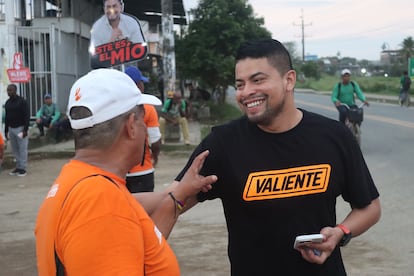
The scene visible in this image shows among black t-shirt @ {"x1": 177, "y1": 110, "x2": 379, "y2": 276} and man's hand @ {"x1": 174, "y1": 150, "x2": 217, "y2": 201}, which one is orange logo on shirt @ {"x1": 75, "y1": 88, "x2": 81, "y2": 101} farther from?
black t-shirt @ {"x1": 177, "y1": 110, "x2": 379, "y2": 276}

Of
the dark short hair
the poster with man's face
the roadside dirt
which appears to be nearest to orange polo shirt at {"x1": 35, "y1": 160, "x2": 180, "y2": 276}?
the dark short hair

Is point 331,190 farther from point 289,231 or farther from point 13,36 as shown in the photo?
point 13,36

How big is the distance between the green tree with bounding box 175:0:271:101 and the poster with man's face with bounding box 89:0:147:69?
46.9ft

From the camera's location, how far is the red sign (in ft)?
47.3

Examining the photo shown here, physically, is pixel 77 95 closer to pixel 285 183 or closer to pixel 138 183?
pixel 285 183

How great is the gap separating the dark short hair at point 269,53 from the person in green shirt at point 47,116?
13.6m

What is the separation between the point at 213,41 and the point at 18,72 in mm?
9405

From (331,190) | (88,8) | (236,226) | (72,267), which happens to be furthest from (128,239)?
(88,8)

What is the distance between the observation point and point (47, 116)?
15.9 meters

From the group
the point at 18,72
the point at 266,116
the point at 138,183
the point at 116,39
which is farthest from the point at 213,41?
the point at 266,116

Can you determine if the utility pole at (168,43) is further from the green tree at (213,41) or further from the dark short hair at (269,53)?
the dark short hair at (269,53)

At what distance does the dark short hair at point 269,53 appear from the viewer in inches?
106

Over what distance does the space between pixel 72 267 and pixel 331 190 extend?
135 cm

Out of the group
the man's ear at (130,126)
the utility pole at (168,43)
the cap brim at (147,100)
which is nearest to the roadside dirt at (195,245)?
the cap brim at (147,100)
